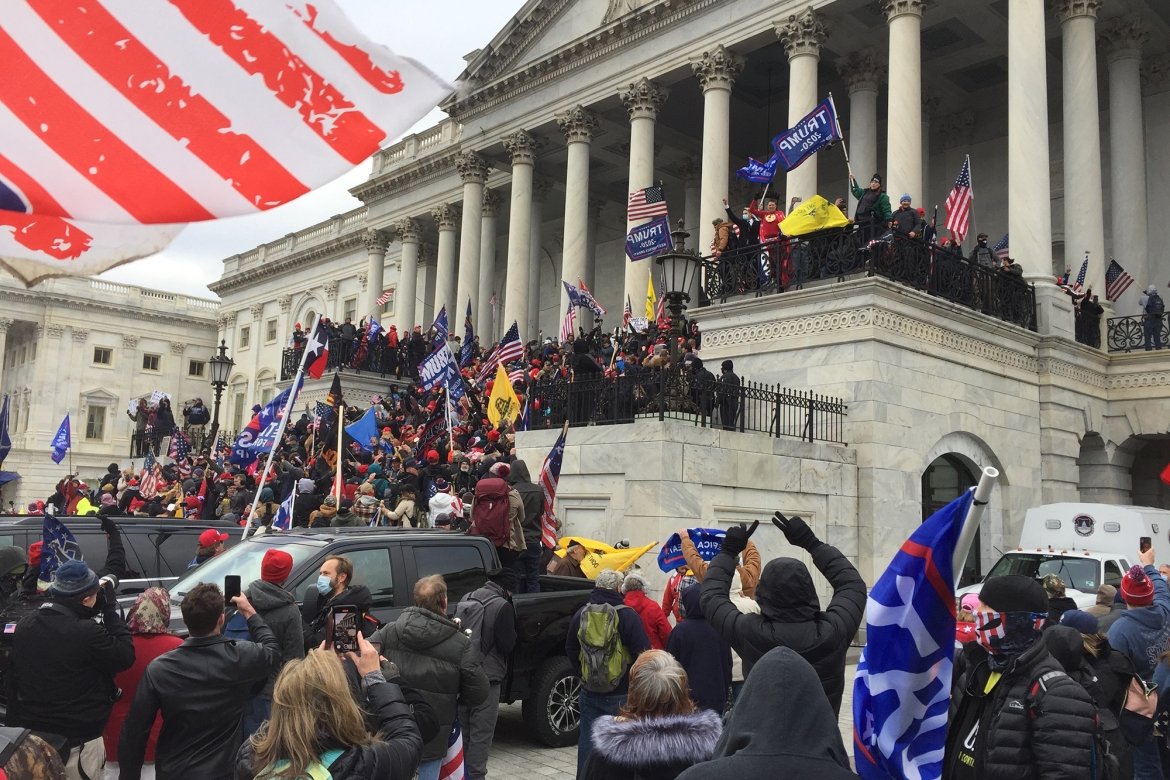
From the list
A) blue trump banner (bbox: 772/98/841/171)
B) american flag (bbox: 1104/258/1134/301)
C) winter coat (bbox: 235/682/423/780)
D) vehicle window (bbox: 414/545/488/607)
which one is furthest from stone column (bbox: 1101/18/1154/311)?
winter coat (bbox: 235/682/423/780)

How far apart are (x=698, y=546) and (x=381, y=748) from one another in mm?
6075

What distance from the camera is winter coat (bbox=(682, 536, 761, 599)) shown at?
7.08 m

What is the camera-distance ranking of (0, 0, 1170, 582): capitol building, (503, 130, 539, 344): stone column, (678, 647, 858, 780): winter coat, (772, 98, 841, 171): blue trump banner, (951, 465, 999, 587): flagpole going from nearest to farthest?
→ 1. (678, 647, 858, 780): winter coat
2. (951, 465, 999, 587): flagpole
3. (0, 0, 1170, 582): capitol building
4. (772, 98, 841, 171): blue trump banner
5. (503, 130, 539, 344): stone column

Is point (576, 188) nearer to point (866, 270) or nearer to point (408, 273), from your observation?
point (408, 273)

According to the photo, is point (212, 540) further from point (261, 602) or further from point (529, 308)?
point (529, 308)

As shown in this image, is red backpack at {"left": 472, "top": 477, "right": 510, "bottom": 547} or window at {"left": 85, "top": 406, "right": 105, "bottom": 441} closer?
red backpack at {"left": 472, "top": 477, "right": 510, "bottom": 547}

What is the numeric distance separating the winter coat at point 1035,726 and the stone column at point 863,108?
23087 mm

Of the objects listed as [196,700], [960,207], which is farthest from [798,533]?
[960,207]

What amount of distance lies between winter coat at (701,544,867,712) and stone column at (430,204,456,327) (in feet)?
114

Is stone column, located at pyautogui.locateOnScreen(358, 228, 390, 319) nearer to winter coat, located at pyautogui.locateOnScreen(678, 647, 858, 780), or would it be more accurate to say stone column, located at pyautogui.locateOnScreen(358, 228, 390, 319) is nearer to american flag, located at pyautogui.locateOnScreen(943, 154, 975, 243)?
american flag, located at pyautogui.locateOnScreen(943, 154, 975, 243)

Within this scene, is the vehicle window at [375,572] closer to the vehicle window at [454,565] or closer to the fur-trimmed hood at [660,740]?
the vehicle window at [454,565]

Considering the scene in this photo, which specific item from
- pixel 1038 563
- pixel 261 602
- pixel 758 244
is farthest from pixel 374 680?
pixel 758 244

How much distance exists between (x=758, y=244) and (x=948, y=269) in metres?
3.69

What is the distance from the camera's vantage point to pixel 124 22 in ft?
10.9
